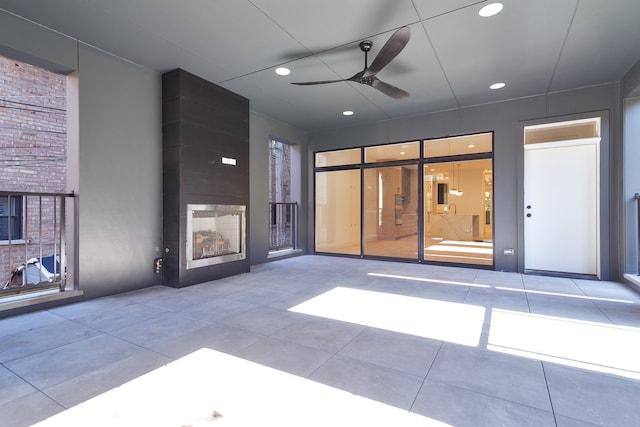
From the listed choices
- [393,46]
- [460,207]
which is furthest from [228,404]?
[460,207]

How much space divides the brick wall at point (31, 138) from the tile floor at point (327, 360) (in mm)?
4967

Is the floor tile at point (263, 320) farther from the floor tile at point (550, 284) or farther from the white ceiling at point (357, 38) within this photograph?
the floor tile at point (550, 284)

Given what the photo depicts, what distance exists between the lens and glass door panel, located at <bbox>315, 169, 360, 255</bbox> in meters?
6.89

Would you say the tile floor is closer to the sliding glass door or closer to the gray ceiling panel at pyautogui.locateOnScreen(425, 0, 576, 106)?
the sliding glass door

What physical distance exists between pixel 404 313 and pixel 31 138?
822 centimetres

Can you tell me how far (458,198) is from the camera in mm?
11234

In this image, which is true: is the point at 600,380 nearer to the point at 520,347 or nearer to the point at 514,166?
the point at 520,347

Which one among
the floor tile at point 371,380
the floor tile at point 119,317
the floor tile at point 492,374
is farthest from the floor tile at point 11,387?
the floor tile at point 492,374

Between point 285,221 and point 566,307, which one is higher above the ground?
point 285,221

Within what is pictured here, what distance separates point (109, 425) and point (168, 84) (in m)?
3.98

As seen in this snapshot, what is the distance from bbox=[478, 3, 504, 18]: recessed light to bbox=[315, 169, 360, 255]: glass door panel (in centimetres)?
420

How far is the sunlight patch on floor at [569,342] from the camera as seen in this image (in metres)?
1.97

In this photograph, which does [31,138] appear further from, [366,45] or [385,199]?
[385,199]

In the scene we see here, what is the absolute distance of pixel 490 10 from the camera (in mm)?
2791
